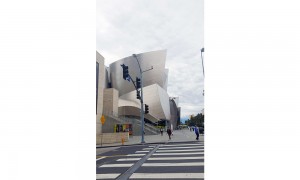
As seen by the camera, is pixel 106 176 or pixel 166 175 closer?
pixel 166 175

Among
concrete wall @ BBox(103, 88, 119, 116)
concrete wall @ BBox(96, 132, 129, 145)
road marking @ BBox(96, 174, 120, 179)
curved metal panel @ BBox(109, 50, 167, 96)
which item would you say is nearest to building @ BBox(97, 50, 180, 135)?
curved metal panel @ BBox(109, 50, 167, 96)

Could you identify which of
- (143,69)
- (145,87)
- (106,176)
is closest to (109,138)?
(106,176)

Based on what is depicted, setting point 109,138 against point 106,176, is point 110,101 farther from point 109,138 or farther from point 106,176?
point 106,176

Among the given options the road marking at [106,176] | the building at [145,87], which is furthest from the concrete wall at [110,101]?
the road marking at [106,176]

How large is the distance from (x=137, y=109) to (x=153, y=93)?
18.8ft

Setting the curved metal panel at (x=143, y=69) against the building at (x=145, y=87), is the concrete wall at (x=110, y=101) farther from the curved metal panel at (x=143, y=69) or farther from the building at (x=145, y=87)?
the curved metal panel at (x=143, y=69)

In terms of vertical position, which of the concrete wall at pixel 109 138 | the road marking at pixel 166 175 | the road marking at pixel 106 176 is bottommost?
the concrete wall at pixel 109 138

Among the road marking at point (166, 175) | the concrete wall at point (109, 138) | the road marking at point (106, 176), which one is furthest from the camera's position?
the concrete wall at point (109, 138)

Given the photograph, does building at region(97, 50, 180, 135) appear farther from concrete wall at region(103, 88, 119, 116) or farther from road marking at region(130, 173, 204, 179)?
road marking at region(130, 173, 204, 179)

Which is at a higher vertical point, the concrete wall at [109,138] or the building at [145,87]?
the building at [145,87]

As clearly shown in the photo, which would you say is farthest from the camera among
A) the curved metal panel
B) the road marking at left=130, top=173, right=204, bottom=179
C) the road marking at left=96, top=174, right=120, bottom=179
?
the curved metal panel
